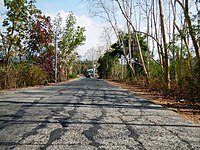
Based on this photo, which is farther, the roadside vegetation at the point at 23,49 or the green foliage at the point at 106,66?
the green foliage at the point at 106,66

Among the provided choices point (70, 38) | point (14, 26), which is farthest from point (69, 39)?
point (14, 26)

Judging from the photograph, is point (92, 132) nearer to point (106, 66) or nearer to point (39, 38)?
point (39, 38)

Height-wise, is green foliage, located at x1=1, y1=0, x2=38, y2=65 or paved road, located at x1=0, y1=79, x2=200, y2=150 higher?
green foliage, located at x1=1, y1=0, x2=38, y2=65

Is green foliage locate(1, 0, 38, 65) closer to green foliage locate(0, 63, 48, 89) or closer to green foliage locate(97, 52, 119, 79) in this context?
green foliage locate(0, 63, 48, 89)

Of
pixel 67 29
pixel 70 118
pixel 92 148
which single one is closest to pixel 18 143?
pixel 92 148

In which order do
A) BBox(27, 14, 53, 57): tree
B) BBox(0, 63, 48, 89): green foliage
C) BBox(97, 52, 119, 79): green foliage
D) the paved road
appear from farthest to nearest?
1. BBox(97, 52, 119, 79): green foliage
2. BBox(27, 14, 53, 57): tree
3. BBox(0, 63, 48, 89): green foliage
4. the paved road

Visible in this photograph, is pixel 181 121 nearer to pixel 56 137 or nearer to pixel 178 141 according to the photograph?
pixel 178 141

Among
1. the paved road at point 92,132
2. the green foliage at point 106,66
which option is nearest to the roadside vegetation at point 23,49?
the paved road at point 92,132

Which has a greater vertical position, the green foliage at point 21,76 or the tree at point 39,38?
the tree at point 39,38

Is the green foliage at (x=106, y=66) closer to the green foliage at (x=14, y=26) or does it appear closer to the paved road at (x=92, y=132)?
the green foliage at (x=14, y=26)

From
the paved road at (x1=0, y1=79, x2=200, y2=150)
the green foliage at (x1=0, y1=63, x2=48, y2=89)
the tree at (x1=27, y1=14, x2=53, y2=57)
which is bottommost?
the paved road at (x1=0, y1=79, x2=200, y2=150)

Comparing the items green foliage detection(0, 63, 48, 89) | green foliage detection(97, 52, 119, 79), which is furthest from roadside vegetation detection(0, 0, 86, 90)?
green foliage detection(97, 52, 119, 79)

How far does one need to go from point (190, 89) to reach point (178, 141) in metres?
8.50

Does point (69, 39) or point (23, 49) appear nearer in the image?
point (23, 49)
